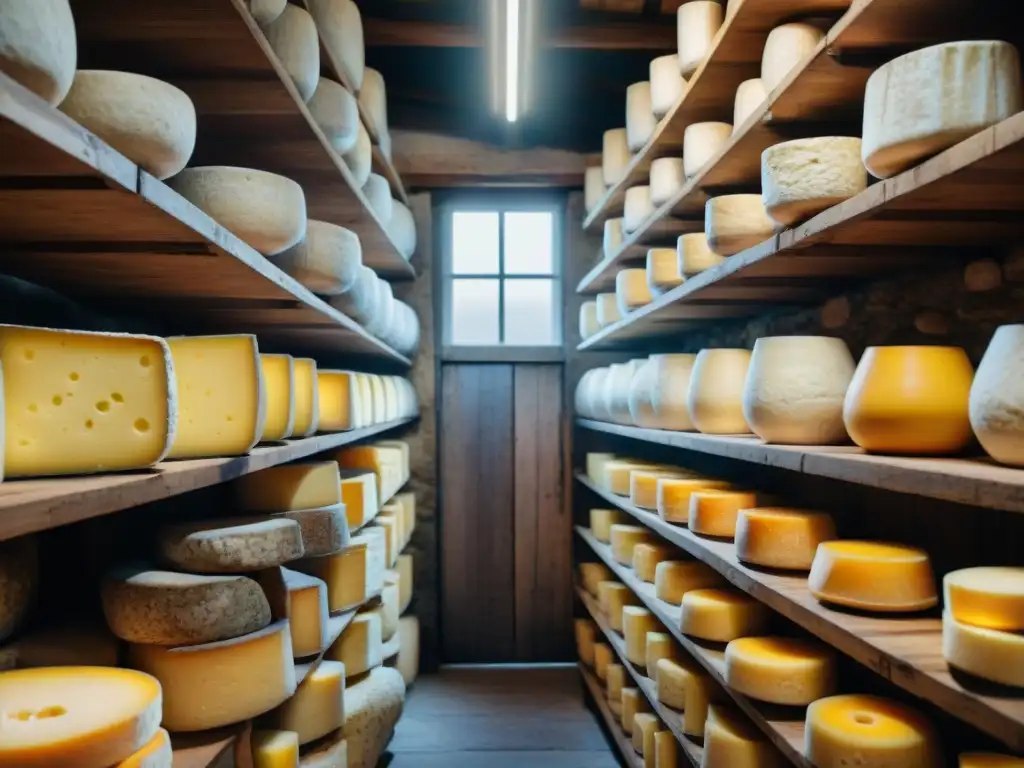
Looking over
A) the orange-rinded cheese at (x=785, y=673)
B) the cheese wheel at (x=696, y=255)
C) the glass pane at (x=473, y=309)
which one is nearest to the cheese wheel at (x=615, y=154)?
the glass pane at (x=473, y=309)

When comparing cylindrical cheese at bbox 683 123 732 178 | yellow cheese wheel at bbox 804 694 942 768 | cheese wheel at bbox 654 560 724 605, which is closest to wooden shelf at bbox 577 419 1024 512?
yellow cheese wheel at bbox 804 694 942 768

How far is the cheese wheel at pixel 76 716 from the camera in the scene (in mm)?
1093

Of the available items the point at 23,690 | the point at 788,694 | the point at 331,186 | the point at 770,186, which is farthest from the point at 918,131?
the point at 331,186

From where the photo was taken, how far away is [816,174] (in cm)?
165

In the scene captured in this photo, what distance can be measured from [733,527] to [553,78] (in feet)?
9.36

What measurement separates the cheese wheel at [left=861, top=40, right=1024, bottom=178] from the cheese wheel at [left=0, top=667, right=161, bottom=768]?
4.28 feet

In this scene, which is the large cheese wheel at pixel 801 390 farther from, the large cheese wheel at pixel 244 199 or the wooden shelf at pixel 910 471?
the large cheese wheel at pixel 244 199

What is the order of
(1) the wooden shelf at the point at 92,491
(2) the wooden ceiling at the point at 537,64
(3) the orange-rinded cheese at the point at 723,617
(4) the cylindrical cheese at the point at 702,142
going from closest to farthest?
(1) the wooden shelf at the point at 92,491
(3) the orange-rinded cheese at the point at 723,617
(4) the cylindrical cheese at the point at 702,142
(2) the wooden ceiling at the point at 537,64

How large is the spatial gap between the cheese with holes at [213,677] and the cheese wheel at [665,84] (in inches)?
78.1

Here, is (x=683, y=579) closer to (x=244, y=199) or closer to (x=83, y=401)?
(x=244, y=199)

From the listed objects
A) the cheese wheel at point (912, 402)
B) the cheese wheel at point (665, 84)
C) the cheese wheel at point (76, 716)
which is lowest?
the cheese wheel at point (76, 716)

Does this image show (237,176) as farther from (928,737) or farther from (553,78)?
(553,78)

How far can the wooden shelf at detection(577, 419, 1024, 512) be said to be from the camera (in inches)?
42.1

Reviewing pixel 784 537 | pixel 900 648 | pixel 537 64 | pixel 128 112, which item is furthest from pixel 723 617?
pixel 537 64
